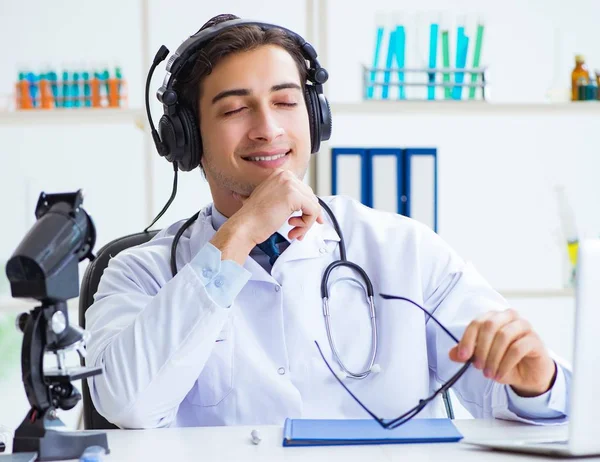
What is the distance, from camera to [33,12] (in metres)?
2.92

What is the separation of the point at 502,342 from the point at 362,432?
23 cm

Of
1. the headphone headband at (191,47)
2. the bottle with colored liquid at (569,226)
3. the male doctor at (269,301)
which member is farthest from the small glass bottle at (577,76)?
the headphone headband at (191,47)

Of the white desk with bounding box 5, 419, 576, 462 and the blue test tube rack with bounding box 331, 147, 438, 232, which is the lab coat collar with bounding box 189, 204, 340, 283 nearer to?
the white desk with bounding box 5, 419, 576, 462

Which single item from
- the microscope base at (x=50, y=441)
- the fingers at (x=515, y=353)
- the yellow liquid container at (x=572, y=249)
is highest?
the fingers at (x=515, y=353)

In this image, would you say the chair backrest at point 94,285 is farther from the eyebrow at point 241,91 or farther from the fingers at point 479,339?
the fingers at point 479,339

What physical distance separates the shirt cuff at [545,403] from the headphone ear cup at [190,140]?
0.77 meters

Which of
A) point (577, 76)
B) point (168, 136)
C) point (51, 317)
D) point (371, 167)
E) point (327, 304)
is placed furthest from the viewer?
point (577, 76)

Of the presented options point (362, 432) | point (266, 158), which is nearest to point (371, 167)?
point (266, 158)

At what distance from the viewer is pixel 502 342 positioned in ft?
3.59

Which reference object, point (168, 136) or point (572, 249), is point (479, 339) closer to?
point (168, 136)

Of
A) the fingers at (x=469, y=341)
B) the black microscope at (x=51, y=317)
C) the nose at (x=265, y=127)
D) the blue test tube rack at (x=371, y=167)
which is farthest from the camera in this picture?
the blue test tube rack at (x=371, y=167)

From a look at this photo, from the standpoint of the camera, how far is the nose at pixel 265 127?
1.56 metres

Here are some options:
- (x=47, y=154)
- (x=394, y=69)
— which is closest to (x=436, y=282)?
(x=394, y=69)

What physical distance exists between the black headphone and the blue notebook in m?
0.65
